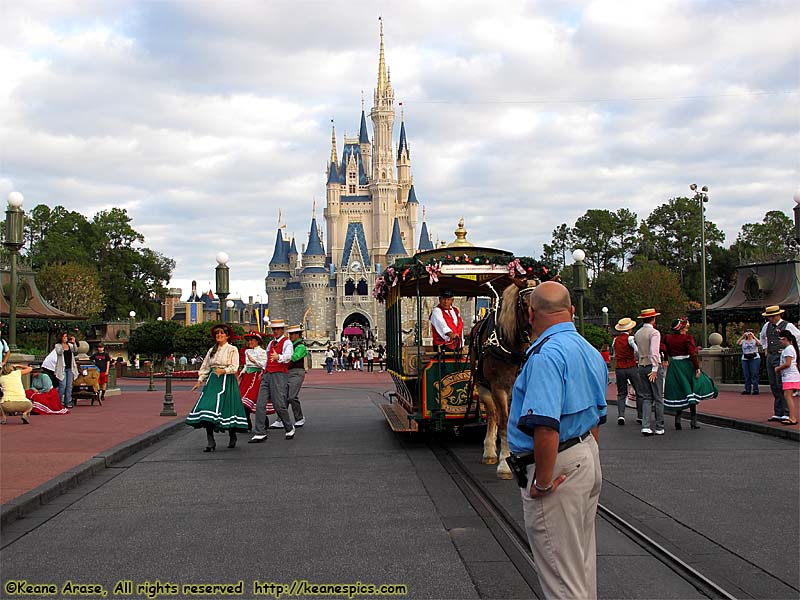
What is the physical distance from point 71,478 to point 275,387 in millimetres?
4686

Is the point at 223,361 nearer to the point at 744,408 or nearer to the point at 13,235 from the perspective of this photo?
the point at 13,235

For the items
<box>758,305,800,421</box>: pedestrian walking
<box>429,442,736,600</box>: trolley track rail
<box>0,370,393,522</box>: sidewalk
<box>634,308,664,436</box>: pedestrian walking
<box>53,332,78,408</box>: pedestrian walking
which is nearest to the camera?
<box>429,442,736,600</box>: trolley track rail

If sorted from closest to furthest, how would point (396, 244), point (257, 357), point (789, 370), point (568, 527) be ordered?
point (568, 527), point (789, 370), point (257, 357), point (396, 244)

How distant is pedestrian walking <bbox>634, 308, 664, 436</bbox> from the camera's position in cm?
1326

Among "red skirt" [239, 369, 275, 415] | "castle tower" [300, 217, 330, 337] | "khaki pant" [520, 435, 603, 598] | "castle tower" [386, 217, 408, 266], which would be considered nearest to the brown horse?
"khaki pant" [520, 435, 603, 598]

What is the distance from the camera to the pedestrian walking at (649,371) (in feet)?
43.5

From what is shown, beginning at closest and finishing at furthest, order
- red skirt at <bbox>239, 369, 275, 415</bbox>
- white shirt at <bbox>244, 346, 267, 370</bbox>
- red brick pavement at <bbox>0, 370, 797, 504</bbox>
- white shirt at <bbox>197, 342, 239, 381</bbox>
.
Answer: red brick pavement at <bbox>0, 370, 797, 504</bbox> → white shirt at <bbox>197, 342, 239, 381</bbox> → white shirt at <bbox>244, 346, 267, 370</bbox> → red skirt at <bbox>239, 369, 275, 415</bbox>

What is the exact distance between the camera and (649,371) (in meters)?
13.4

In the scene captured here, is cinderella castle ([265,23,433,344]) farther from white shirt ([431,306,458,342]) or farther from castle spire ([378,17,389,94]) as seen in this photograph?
white shirt ([431,306,458,342])

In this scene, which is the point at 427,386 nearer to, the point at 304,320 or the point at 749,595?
the point at 749,595

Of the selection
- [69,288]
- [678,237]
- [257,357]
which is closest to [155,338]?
[69,288]

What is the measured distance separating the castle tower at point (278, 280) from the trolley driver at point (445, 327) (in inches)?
4331

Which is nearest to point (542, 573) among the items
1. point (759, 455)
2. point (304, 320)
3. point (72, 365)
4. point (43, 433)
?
point (759, 455)

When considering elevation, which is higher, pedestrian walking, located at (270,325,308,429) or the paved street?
pedestrian walking, located at (270,325,308,429)
